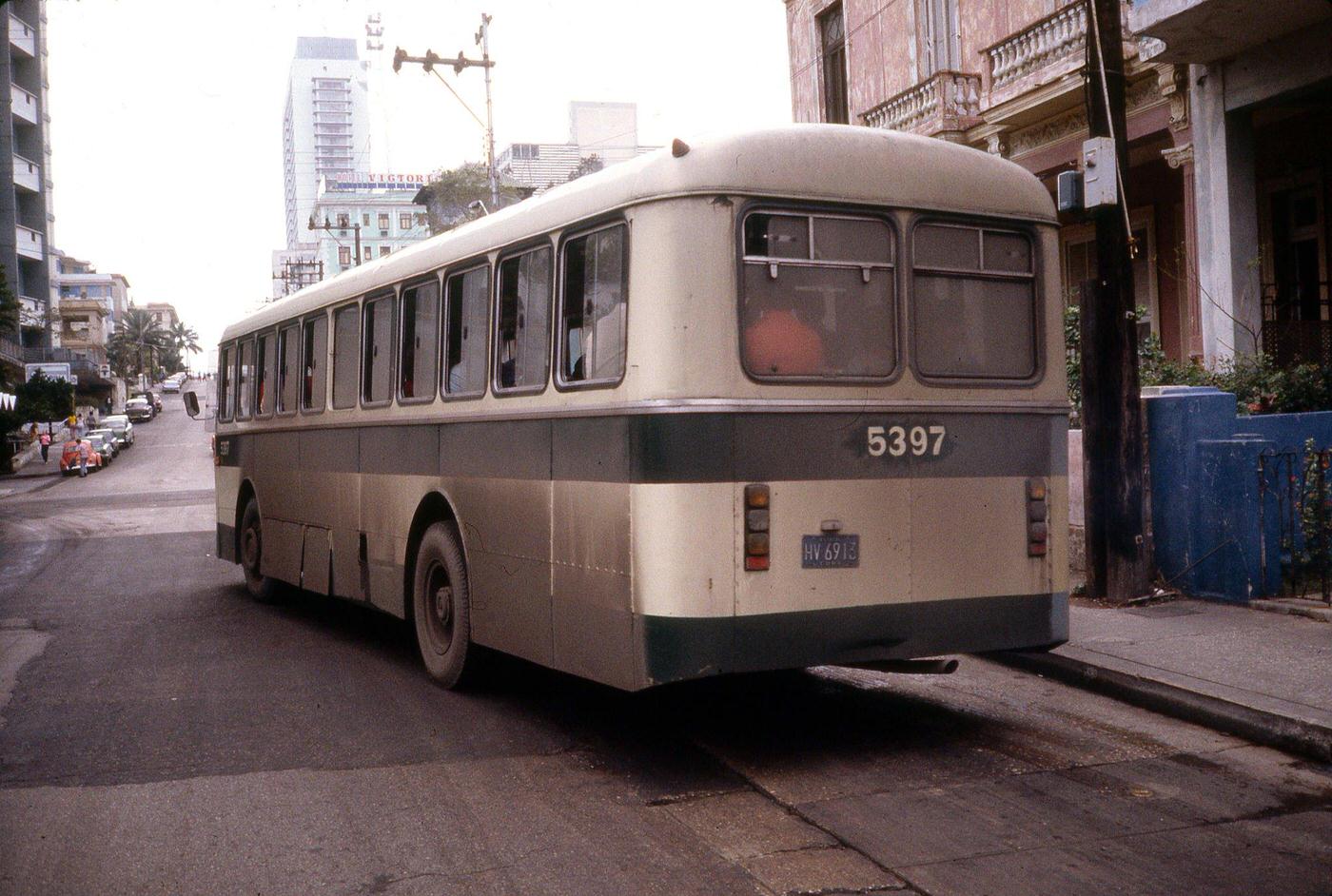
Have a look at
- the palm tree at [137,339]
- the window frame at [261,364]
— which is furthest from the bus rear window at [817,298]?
the palm tree at [137,339]

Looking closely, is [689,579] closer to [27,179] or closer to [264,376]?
[264,376]

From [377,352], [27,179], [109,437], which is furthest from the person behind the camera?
[27,179]

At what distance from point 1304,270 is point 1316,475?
7558mm

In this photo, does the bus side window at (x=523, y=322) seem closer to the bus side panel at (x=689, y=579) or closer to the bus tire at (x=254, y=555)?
the bus side panel at (x=689, y=579)

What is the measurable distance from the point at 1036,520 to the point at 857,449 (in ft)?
3.79

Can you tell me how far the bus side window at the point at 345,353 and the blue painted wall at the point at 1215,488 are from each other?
6289 mm

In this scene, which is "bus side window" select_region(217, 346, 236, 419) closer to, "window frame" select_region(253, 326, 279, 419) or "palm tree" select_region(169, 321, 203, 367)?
"window frame" select_region(253, 326, 279, 419)

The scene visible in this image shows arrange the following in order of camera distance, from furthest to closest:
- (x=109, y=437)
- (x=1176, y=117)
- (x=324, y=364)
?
(x=109, y=437) < (x=1176, y=117) < (x=324, y=364)

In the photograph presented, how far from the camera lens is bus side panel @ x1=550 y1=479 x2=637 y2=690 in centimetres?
624

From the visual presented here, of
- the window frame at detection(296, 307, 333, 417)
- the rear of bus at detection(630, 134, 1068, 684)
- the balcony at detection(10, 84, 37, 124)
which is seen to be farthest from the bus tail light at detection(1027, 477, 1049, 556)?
the balcony at detection(10, 84, 37, 124)

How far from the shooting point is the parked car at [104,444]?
182ft

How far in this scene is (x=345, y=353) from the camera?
33.8 ft

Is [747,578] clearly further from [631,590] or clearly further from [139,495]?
[139,495]

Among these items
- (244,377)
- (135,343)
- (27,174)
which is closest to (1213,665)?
(244,377)
